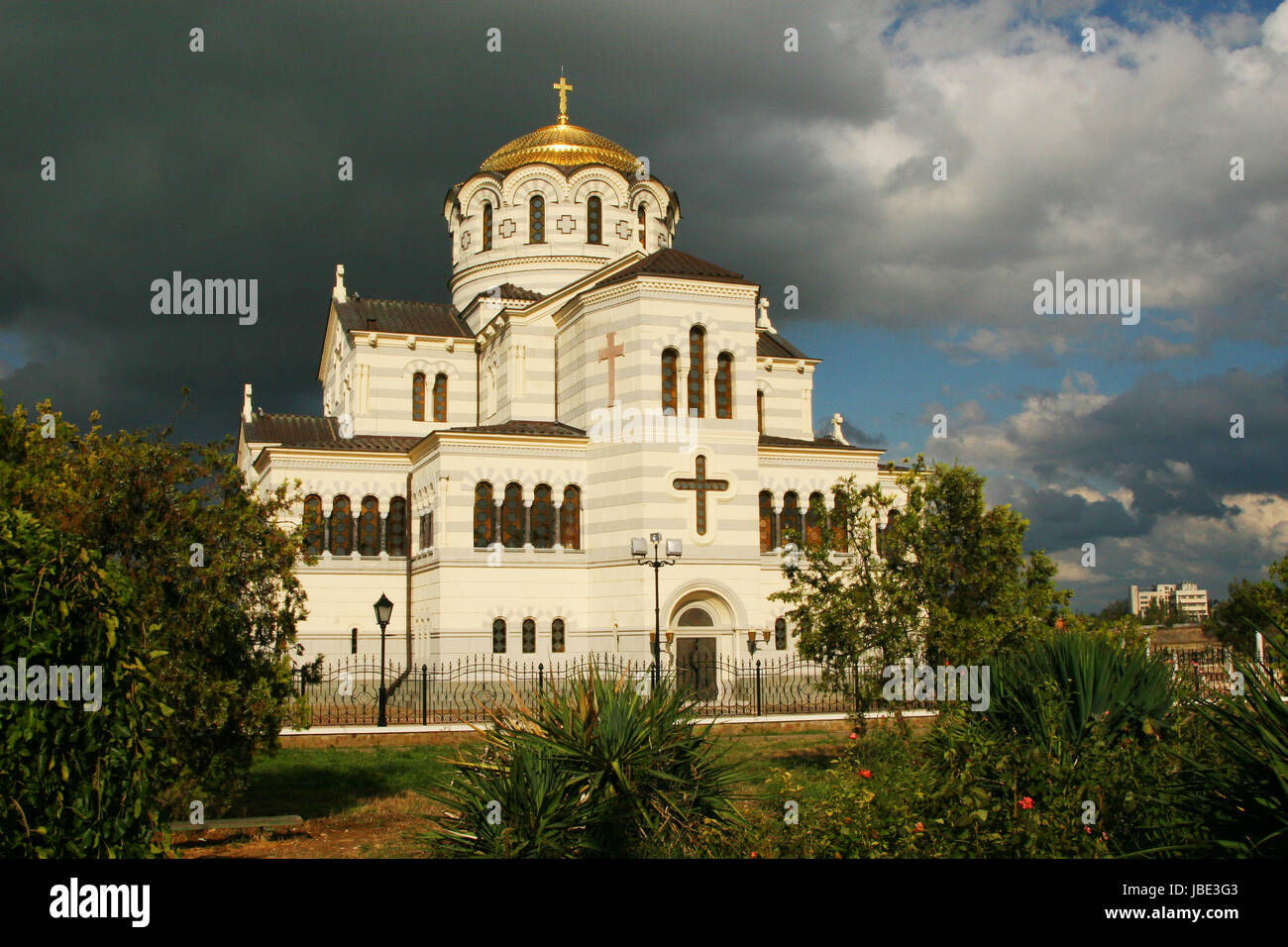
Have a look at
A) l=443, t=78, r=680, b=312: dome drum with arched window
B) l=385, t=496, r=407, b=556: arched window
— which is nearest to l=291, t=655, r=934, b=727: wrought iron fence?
l=385, t=496, r=407, b=556: arched window

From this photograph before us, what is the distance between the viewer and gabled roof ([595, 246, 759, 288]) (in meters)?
31.5

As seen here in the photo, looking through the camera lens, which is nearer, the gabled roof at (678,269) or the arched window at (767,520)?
the gabled roof at (678,269)

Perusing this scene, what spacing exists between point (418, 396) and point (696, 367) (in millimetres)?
12214

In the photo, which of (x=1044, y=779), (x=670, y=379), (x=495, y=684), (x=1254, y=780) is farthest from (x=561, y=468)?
(x=1254, y=780)

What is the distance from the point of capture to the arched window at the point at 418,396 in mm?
38906

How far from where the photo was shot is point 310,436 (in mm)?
37031

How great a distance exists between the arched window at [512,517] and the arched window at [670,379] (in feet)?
16.5

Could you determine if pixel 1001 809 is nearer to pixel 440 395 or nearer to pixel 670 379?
pixel 670 379

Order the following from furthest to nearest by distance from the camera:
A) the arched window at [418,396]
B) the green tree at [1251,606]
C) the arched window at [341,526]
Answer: the arched window at [418,396], the arched window at [341,526], the green tree at [1251,606]

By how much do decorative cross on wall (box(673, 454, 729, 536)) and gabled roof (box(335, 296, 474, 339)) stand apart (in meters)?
12.5

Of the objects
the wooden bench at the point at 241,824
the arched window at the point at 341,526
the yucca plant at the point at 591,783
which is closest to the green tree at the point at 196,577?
the wooden bench at the point at 241,824

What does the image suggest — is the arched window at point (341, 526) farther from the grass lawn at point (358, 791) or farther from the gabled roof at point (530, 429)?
the grass lawn at point (358, 791)

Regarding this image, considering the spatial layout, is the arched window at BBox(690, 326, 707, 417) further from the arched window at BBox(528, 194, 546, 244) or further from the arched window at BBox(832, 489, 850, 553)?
the arched window at BBox(832, 489, 850, 553)
